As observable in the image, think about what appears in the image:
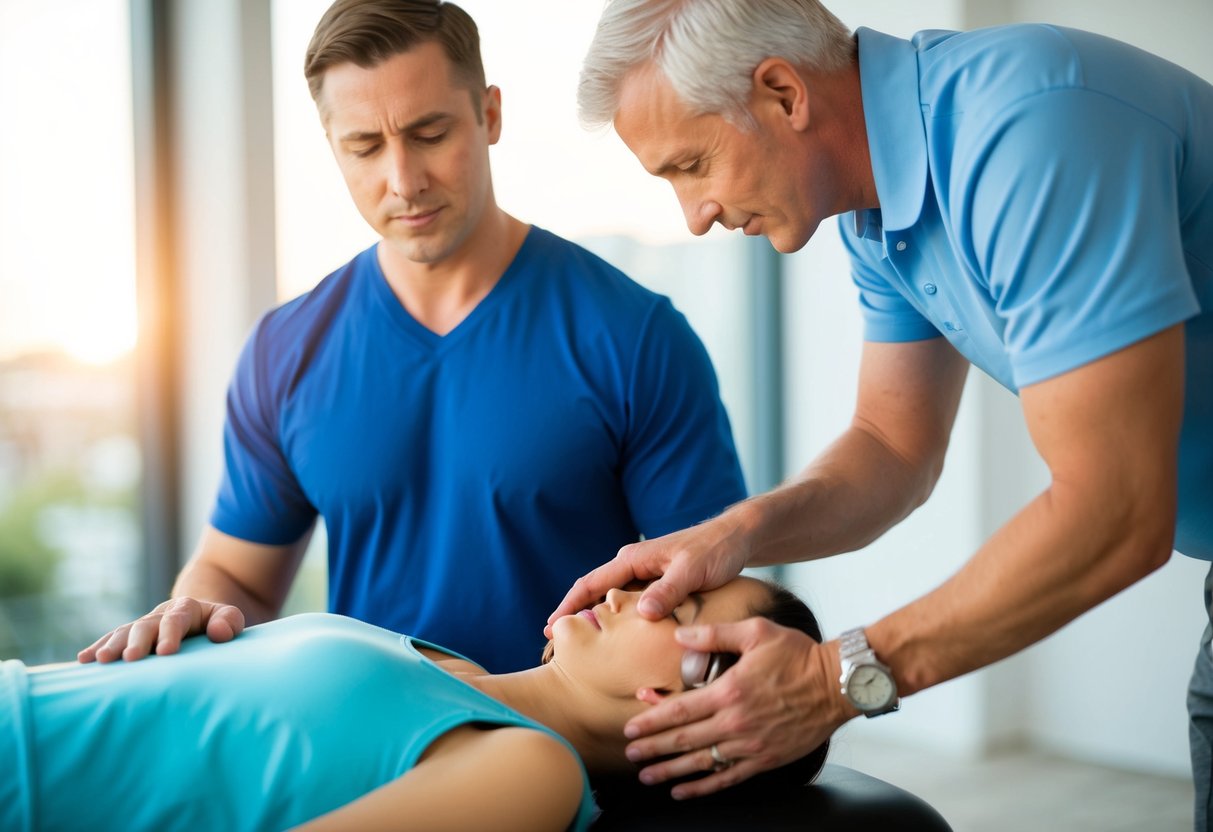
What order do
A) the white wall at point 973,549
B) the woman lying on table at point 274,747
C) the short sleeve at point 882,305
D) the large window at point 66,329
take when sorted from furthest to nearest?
the white wall at point 973,549 → the large window at point 66,329 → the short sleeve at point 882,305 → the woman lying on table at point 274,747

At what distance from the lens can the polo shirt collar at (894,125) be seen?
1.41m

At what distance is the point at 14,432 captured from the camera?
290 cm

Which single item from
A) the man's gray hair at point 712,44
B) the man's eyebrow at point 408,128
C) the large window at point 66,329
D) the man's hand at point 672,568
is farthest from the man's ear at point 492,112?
the large window at point 66,329

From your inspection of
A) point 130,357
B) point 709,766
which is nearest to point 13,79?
point 130,357

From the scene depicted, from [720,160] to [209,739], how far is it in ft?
3.00

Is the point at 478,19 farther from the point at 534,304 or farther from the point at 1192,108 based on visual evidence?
the point at 1192,108

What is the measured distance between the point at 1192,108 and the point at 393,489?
1259 millimetres

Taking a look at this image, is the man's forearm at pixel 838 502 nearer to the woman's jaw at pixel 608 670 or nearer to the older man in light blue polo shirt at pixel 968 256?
the older man in light blue polo shirt at pixel 968 256

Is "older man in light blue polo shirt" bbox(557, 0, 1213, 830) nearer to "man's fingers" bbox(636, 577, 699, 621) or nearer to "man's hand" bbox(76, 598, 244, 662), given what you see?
"man's fingers" bbox(636, 577, 699, 621)

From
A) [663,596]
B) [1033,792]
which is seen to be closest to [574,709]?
[663,596]

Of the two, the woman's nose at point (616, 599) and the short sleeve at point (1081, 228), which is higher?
the short sleeve at point (1081, 228)

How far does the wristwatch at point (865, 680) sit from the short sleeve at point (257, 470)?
1.13m

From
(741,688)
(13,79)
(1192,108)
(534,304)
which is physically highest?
(13,79)

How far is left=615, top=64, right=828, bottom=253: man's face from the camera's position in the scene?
144 cm
